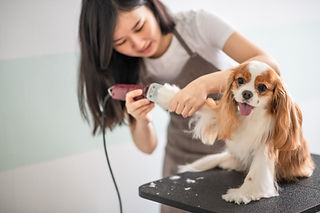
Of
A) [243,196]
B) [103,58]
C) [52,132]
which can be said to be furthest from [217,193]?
[52,132]

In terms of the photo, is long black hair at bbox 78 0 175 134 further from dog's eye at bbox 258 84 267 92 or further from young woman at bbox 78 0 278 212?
dog's eye at bbox 258 84 267 92

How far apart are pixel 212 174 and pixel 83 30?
21.6 inches

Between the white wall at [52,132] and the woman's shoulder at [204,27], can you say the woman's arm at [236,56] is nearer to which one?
the woman's shoulder at [204,27]

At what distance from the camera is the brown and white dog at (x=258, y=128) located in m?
0.86

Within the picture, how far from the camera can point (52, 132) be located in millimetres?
1451

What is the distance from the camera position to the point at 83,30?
127 cm

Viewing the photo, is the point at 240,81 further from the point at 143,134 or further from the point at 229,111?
the point at 143,134

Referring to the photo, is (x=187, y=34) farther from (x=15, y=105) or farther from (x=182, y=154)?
(x=15, y=105)

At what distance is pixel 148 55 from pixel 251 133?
479 millimetres

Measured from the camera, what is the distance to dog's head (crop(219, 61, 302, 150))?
858mm

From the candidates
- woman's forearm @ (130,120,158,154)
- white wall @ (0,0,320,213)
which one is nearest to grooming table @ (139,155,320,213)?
woman's forearm @ (130,120,158,154)

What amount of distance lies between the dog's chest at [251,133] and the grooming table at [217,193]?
0.31ft

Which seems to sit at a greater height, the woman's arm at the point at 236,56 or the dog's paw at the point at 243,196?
the woman's arm at the point at 236,56

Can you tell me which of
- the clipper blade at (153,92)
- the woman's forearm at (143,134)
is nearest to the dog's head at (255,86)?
the clipper blade at (153,92)
